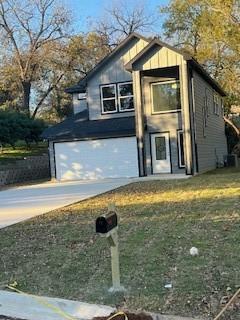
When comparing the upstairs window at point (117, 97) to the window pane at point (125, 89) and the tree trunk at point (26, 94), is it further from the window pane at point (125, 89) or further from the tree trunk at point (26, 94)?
the tree trunk at point (26, 94)

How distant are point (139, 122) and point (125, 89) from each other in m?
3.09

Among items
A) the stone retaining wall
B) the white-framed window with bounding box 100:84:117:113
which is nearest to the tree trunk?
the stone retaining wall

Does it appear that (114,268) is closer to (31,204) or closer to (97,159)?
(31,204)

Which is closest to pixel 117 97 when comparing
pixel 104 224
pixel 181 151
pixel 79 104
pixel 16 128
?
pixel 79 104

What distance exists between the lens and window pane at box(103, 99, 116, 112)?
24812 mm

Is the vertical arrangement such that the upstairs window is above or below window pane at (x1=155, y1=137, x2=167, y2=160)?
above

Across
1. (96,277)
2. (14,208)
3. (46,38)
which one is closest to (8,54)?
(46,38)

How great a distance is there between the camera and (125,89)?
24.5 meters

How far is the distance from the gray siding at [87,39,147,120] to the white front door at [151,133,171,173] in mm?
2354

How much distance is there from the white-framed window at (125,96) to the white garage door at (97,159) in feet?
7.06

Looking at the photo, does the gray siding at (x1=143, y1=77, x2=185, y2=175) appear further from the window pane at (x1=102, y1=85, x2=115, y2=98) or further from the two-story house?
the window pane at (x1=102, y1=85, x2=115, y2=98)

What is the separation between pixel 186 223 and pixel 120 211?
2.49 m

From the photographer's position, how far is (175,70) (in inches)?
886

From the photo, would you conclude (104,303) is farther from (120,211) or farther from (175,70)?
(175,70)
